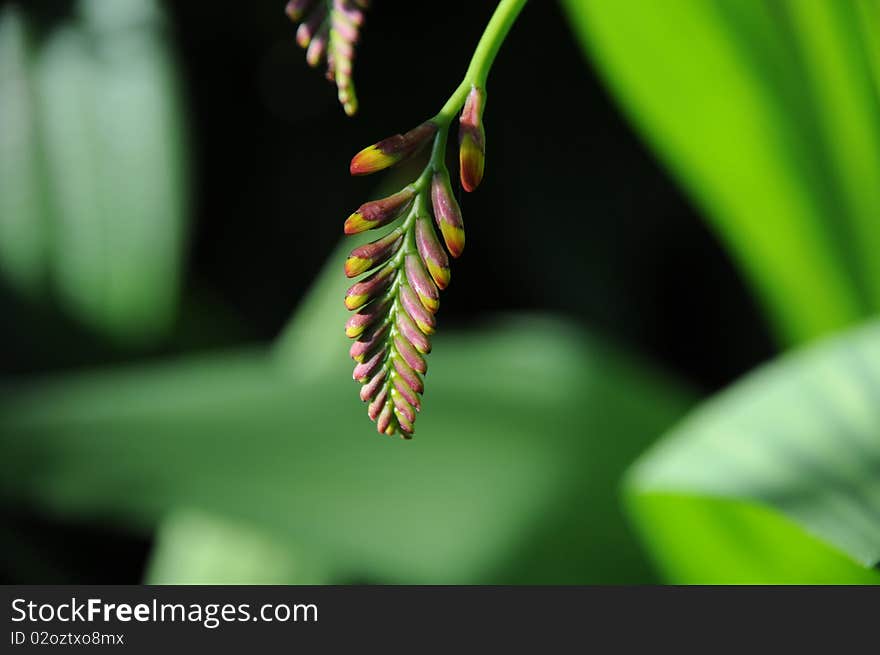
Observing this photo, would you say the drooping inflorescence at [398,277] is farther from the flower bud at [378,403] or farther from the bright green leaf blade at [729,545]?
the bright green leaf blade at [729,545]

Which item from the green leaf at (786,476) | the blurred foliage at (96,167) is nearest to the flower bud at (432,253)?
the green leaf at (786,476)

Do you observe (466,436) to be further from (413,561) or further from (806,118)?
(806,118)

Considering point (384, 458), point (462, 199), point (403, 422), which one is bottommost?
point (403, 422)

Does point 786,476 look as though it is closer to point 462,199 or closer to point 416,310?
point 416,310

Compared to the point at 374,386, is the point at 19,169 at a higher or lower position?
higher

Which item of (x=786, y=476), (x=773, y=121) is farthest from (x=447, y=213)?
(x=773, y=121)

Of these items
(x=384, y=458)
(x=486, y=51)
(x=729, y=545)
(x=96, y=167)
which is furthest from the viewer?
(x=96, y=167)

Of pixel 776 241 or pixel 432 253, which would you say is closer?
pixel 432 253
